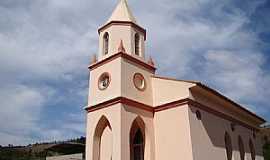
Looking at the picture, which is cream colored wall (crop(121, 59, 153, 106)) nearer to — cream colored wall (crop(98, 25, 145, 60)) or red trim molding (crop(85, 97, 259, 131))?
red trim molding (crop(85, 97, 259, 131))

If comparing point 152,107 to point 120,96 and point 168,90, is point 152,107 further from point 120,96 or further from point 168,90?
point 120,96

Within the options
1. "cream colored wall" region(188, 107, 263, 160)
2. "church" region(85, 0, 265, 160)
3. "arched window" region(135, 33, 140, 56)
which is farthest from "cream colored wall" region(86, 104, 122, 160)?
"arched window" region(135, 33, 140, 56)

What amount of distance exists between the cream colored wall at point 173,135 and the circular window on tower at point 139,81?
1859mm

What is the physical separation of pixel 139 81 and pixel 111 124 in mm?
3461

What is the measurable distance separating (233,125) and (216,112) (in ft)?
9.07

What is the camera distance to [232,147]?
21.3 meters

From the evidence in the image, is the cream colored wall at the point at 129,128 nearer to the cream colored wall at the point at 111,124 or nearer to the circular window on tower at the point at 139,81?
the cream colored wall at the point at 111,124

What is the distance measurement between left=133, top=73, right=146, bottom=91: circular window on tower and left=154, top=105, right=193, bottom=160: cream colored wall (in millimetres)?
1859

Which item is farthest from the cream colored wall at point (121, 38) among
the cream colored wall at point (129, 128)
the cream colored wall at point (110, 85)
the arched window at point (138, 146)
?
the arched window at point (138, 146)

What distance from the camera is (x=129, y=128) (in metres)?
17.5

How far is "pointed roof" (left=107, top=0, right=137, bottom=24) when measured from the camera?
20844 millimetres

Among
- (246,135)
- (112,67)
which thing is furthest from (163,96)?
(246,135)

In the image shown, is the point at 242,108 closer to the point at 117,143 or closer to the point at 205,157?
the point at 205,157

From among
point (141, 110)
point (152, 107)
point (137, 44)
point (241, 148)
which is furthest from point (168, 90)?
point (241, 148)
